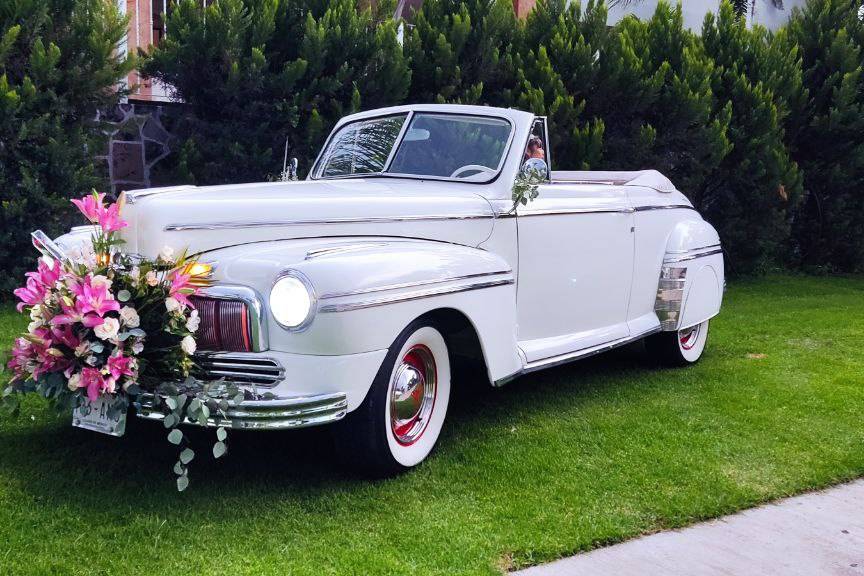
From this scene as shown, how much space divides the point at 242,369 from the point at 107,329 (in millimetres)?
495

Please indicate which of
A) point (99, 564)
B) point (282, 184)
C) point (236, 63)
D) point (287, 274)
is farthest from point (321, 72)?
point (99, 564)

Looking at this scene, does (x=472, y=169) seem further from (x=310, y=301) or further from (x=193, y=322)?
(x=193, y=322)

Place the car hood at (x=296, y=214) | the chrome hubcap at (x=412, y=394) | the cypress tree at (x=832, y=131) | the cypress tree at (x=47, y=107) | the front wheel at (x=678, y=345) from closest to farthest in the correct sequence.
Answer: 1. the car hood at (x=296, y=214)
2. the chrome hubcap at (x=412, y=394)
3. the front wheel at (x=678, y=345)
4. the cypress tree at (x=47, y=107)
5. the cypress tree at (x=832, y=131)

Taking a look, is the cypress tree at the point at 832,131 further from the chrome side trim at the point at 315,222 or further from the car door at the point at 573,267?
the chrome side trim at the point at 315,222

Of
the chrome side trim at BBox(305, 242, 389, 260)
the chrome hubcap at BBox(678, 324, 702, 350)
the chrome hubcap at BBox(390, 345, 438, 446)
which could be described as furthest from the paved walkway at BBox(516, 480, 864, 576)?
the chrome hubcap at BBox(678, 324, 702, 350)

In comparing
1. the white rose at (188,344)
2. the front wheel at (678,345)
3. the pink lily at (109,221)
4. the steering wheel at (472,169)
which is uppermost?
the steering wheel at (472,169)

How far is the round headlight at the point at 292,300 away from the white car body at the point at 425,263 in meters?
0.02

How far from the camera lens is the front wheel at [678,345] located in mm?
5820

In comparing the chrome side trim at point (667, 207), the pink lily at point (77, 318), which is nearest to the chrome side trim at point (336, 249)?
the pink lily at point (77, 318)

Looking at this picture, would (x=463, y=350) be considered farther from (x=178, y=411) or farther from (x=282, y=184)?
(x=178, y=411)

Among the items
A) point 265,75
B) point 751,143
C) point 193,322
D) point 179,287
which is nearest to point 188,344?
point 193,322

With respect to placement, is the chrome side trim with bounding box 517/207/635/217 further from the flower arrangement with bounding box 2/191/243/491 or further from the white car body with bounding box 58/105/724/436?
the flower arrangement with bounding box 2/191/243/491

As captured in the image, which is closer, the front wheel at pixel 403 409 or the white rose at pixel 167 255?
the white rose at pixel 167 255

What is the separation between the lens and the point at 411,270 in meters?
3.53
